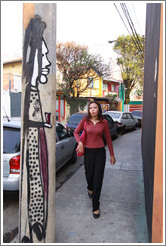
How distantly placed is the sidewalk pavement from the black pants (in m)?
0.35

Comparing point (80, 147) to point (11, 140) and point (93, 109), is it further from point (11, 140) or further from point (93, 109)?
point (11, 140)

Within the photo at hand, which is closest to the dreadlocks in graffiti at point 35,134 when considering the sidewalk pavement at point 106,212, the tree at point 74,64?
the sidewalk pavement at point 106,212

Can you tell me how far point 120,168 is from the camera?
6.40m

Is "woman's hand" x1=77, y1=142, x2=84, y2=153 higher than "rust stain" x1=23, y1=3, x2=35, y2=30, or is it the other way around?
"rust stain" x1=23, y1=3, x2=35, y2=30

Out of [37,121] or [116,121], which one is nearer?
[37,121]

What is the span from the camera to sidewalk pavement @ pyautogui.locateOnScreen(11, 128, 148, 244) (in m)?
3.04

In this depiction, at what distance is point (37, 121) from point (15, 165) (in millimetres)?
1817

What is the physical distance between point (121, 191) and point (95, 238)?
71.3 inches

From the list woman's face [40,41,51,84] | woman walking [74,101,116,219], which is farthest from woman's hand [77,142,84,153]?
woman's face [40,41,51,84]

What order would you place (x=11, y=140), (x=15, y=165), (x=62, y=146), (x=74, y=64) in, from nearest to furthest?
(x=15, y=165)
(x=11, y=140)
(x=62, y=146)
(x=74, y=64)

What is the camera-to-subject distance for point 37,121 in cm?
238

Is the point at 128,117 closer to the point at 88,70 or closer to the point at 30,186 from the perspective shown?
the point at 88,70

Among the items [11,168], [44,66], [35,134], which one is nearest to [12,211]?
[11,168]

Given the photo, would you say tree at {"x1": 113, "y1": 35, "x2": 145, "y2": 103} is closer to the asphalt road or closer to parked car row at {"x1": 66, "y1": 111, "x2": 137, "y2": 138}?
parked car row at {"x1": 66, "y1": 111, "x2": 137, "y2": 138}
